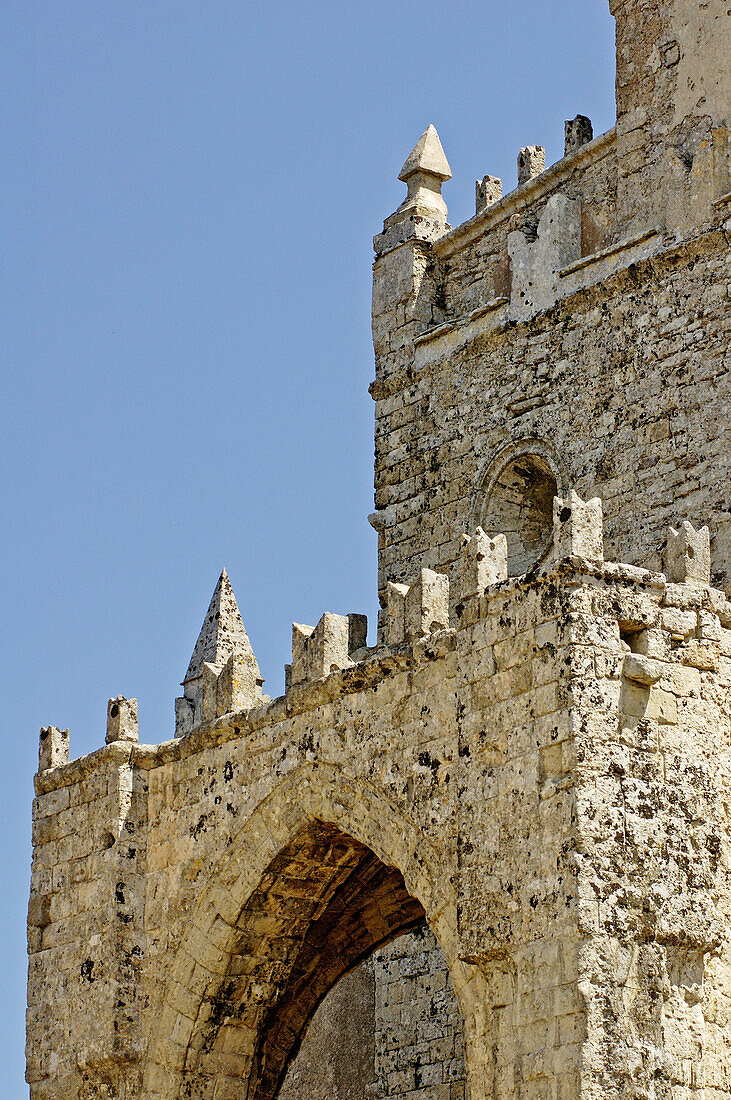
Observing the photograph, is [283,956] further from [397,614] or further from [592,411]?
[592,411]

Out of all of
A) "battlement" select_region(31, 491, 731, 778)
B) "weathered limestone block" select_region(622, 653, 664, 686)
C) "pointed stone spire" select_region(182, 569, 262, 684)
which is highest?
"pointed stone spire" select_region(182, 569, 262, 684)

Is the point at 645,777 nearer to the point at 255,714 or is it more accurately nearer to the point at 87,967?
the point at 255,714

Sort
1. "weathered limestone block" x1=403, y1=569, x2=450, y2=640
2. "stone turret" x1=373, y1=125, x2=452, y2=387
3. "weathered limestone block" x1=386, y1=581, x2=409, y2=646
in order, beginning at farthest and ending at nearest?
"stone turret" x1=373, y1=125, x2=452, y2=387 → "weathered limestone block" x1=386, y1=581, x2=409, y2=646 → "weathered limestone block" x1=403, y1=569, x2=450, y2=640

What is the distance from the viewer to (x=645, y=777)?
11.1 metres

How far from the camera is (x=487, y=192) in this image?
17.8 meters

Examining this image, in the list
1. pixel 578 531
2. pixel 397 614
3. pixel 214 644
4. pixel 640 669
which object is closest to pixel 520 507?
pixel 397 614

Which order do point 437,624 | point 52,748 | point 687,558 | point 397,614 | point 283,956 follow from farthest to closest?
point 52,748
point 283,956
point 397,614
point 437,624
point 687,558

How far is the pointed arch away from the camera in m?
13.0

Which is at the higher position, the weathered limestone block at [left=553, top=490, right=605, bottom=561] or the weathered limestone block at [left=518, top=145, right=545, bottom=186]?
the weathered limestone block at [left=518, top=145, right=545, bottom=186]

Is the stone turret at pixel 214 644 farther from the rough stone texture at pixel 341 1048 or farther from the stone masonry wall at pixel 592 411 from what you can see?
the stone masonry wall at pixel 592 411

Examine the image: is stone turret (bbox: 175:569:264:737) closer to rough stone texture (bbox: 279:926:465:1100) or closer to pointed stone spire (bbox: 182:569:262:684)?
pointed stone spire (bbox: 182:569:262:684)

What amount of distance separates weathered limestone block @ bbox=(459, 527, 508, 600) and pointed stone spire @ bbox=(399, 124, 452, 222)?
6759mm

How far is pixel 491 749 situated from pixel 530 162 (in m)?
7.29

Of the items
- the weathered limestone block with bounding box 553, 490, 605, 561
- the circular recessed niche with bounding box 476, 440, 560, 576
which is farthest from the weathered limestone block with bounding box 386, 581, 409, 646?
the circular recessed niche with bounding box 476, 440, 560, 576
